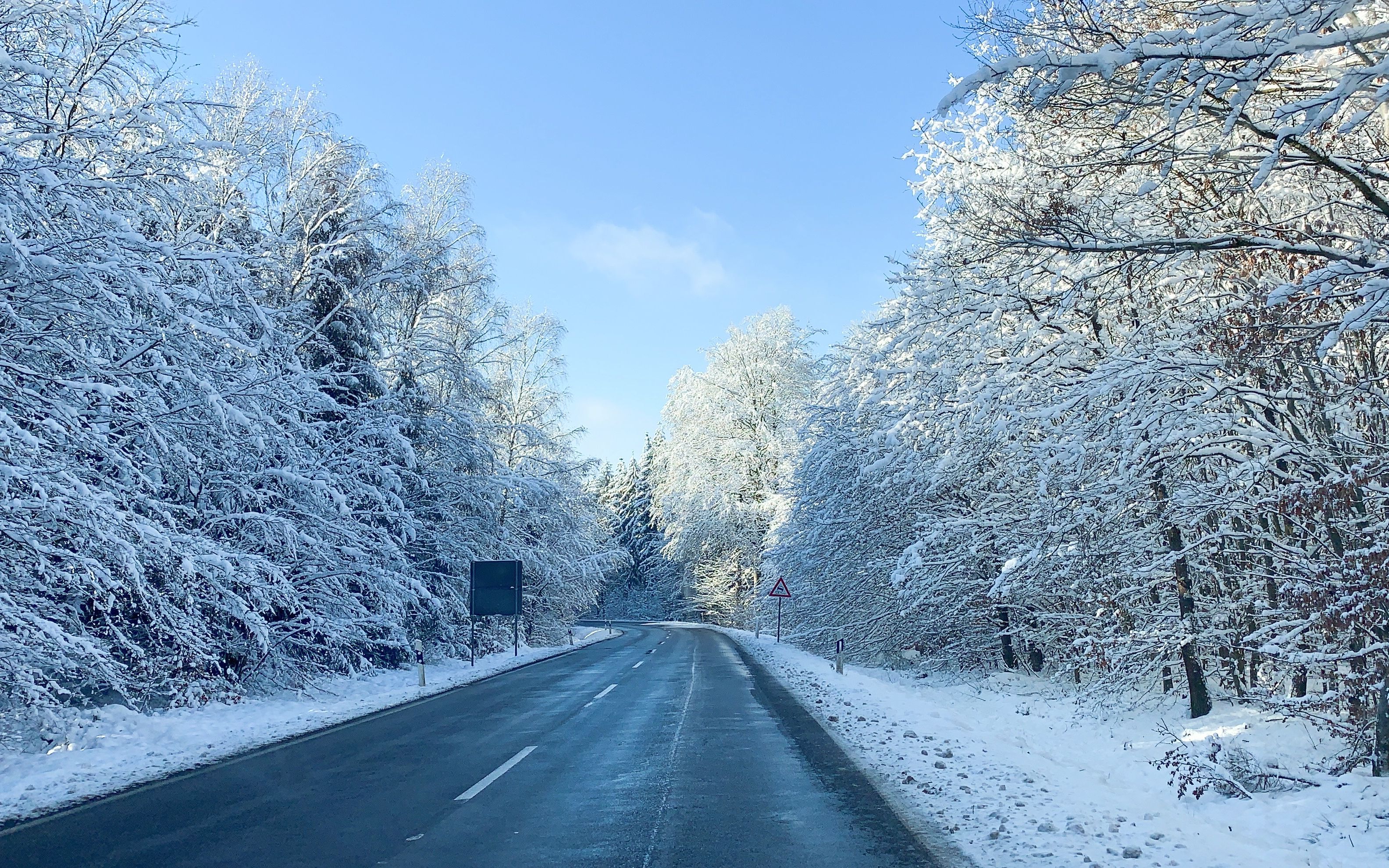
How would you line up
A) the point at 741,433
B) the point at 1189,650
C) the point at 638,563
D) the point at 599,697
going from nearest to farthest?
the point at 1189,650 → the point at 599,697 → the point at 741,433 → the point at 638,563

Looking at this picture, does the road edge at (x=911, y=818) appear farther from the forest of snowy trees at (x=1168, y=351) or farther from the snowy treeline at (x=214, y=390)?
the snowy treeline at (x=214, y=390)

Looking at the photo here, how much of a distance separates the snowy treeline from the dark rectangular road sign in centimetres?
76

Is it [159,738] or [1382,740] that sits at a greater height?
[1382,740]

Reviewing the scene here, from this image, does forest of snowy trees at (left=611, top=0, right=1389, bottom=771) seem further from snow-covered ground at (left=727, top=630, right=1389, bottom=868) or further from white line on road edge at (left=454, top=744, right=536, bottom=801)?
white line on road edge at (left=454, top=744, right=536, bottom=801)

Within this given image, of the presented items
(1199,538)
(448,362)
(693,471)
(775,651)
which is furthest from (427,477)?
(693,471)

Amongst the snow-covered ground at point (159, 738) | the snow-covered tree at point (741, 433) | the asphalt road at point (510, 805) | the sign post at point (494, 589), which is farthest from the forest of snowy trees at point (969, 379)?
the snow-covered tree at point (741, 433)

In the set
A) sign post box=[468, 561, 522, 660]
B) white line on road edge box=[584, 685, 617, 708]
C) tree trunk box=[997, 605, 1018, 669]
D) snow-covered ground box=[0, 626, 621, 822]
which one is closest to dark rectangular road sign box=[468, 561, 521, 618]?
sign post box=[468, 561, 522, 660]

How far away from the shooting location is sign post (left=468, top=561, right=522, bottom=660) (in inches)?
958

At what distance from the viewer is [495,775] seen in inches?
336

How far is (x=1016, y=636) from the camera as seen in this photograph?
56.9 feet

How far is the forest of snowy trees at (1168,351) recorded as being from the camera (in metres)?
5.40

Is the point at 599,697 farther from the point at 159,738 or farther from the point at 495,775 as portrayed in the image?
the point at 495,775

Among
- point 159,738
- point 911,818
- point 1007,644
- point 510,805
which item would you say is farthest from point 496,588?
point 911,818

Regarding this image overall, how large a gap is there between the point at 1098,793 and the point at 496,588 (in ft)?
64.9
